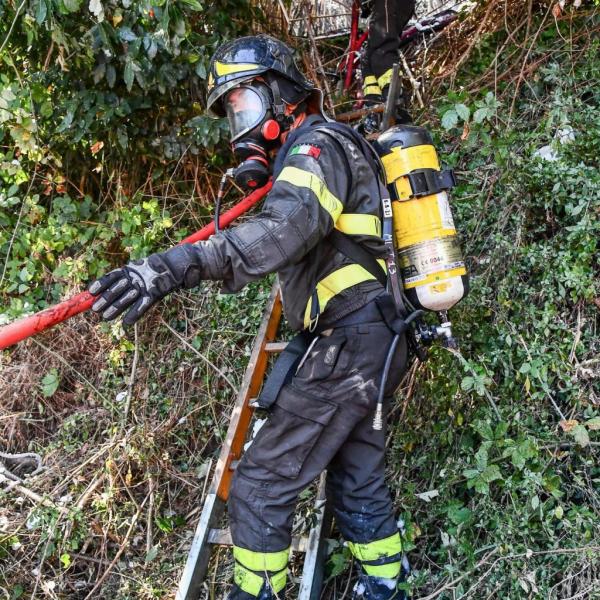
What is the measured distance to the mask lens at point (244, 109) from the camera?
8.93ft

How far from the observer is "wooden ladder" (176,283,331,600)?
2.81 metres

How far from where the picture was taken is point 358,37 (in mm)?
5098

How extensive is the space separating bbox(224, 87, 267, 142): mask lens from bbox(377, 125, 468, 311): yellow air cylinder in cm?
55

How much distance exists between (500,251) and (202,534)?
6.25ft

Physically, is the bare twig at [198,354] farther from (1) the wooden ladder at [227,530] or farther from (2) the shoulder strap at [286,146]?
(2) the shoulder strap at [286,146]

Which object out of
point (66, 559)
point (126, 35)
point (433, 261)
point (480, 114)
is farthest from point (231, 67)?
point (66, 559)

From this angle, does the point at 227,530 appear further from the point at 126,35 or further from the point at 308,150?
the point at 126,35

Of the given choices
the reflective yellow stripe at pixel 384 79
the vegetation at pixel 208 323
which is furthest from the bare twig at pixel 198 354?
the reflective yellow stripe at pixel 384 79

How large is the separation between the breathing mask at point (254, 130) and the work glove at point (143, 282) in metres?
0.70

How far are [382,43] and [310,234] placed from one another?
278 centimetres

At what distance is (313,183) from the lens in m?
2.27

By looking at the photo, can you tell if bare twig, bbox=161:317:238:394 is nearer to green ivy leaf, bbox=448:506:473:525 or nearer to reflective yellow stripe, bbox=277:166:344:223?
green ivy leaf, bbox=448:506:473:525

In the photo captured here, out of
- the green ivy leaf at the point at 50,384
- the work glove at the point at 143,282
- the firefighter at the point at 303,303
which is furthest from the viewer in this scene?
the green ivy leaf at the point at 50,384

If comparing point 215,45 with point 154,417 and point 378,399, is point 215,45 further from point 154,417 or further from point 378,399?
point 378,399
